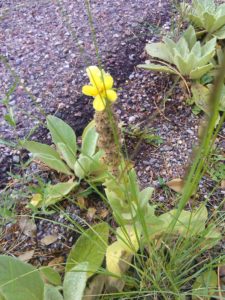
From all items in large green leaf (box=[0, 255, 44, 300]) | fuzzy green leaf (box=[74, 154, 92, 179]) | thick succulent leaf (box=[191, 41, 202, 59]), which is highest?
thick succulent leaf (box=[191, 41, 202, 59])

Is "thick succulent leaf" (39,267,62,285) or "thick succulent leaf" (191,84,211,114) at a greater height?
"thick succulent leaf" (191,84,211,114)

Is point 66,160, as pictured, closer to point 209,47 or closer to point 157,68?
point 157,68

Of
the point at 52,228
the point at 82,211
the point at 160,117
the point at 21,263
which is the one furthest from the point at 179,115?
the point at 21,263

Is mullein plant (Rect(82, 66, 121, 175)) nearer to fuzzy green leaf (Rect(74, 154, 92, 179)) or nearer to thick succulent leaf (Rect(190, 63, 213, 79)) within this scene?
fuzzy green leaf (Rect(74, 154, 92, 179))

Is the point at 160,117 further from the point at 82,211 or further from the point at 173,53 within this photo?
the point at 82,211

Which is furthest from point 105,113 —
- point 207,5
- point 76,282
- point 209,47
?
point 207,5

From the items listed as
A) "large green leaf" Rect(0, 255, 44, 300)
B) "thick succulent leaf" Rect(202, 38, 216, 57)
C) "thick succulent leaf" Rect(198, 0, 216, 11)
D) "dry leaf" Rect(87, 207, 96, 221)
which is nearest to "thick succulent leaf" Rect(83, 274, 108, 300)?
"large green leaf" Rect(0, 255, 44, 300)
